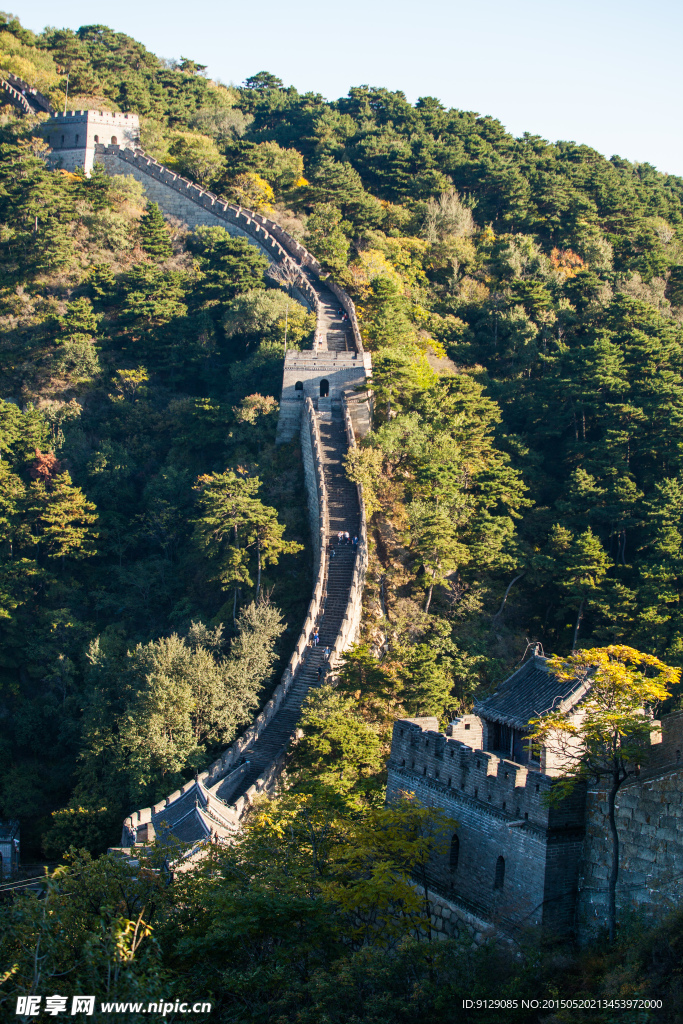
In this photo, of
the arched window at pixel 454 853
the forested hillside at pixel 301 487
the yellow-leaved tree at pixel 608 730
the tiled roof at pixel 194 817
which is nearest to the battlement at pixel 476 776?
the yellow-leaved tree at pixel 608 730

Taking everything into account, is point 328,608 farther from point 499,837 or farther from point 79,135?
point 79,135

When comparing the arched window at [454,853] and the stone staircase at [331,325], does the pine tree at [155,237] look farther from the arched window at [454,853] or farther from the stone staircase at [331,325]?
the arched window at [454,853]

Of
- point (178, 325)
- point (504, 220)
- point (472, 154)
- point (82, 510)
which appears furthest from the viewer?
point (472, 154)

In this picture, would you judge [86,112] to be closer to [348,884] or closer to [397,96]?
[397,96]

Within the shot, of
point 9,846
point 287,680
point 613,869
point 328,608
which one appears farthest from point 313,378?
point 613,869

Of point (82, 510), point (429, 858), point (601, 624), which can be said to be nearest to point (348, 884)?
point (429, 858)

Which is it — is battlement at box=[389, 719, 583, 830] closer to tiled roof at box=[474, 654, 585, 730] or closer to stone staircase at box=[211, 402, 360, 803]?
tiled roof at box=[474, 654, 585, 730]
